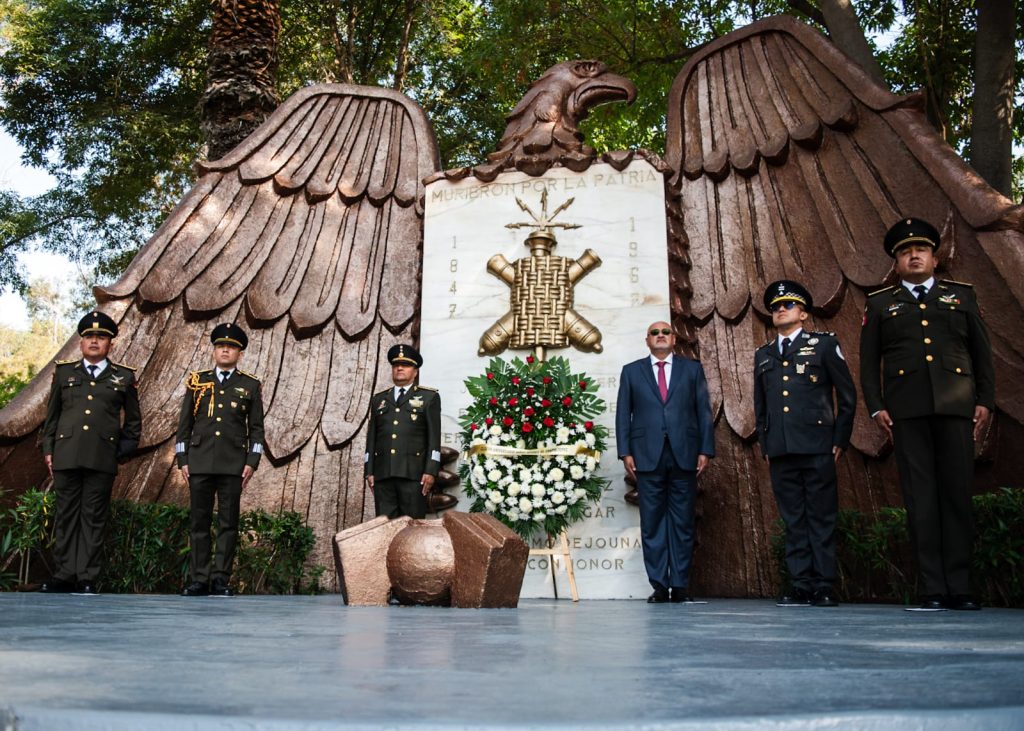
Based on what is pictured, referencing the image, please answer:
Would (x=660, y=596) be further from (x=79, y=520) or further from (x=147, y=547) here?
(x=79, y=520)

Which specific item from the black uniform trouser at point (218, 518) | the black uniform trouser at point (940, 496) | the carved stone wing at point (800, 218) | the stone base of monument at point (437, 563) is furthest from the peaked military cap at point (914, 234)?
the black uniform trouser at point (218, 518)

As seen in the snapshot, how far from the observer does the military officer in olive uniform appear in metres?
5.46

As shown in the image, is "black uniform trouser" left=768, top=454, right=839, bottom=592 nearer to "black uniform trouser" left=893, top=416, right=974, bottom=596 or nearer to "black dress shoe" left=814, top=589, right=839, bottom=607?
"black dress shoe" left=814, top=589, right=839, bottom=607

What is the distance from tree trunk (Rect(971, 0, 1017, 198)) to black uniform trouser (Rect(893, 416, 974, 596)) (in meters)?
4.96

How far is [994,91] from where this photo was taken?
8.64 m

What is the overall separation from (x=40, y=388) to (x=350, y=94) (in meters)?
4.50

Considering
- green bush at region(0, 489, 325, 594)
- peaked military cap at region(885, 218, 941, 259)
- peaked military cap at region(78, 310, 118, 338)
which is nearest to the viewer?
peaked military cap at region(885, 218, 941, 259)

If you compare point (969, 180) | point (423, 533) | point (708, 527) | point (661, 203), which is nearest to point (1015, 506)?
point (708, 527)

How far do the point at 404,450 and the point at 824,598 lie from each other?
122 inches

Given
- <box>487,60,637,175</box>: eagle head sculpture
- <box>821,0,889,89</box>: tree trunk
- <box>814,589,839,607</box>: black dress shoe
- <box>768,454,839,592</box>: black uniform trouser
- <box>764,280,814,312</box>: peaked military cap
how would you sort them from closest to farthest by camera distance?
<box>814,589,839,607</box>: black dress shoe
<box>768,454,839,592</box>: black uniform trouser
<box>764,280,814,312</box>: peaked military cap
<box>487,60,637,175</box>: eagle head sculpture
<box>821,0,889,89</box>: tree trunk

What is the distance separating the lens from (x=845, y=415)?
549 centimetres

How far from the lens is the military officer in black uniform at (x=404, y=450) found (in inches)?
266

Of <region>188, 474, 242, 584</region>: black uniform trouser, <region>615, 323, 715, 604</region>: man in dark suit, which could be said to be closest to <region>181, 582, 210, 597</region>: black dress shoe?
<region>188, 474, 242, 584</region>: black uniform trouser

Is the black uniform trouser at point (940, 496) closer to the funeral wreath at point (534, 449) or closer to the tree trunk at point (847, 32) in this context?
the funeral wreath at point (534, 449)
